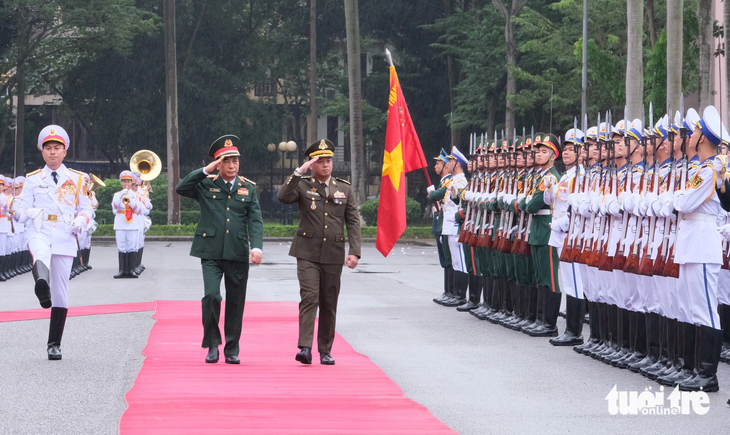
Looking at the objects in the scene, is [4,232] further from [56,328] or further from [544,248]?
[544,248]

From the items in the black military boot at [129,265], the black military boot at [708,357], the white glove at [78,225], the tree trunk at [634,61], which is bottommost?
the black military boot at [129,265]

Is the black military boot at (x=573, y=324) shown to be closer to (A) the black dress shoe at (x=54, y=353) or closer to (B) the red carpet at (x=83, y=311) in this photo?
(A) the black dress shoe at (x=54, y=353)

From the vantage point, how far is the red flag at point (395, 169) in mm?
12188

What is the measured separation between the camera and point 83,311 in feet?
47.8

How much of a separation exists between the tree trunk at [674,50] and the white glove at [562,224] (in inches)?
405

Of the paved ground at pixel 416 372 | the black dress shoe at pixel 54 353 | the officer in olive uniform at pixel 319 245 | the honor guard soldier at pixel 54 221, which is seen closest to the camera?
the paved ground at pixel 416 372

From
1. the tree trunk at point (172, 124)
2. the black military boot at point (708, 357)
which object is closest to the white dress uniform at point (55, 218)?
the black military boot at point (708, 357)

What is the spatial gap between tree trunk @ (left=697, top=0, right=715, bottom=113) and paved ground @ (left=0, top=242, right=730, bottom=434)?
892cm

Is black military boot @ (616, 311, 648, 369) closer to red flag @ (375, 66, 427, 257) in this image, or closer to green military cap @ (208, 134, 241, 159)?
red flag @ (375, 66, 427, 257)

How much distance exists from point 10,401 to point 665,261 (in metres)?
5.31

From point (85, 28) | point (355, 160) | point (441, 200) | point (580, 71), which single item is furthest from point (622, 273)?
point (85, 28)

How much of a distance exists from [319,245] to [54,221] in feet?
8.33

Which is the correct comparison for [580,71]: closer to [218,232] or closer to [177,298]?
[177,298]

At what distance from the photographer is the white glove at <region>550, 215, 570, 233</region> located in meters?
11.8
